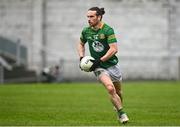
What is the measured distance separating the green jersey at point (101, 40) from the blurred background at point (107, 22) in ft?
94.9

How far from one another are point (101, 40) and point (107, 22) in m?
30.4

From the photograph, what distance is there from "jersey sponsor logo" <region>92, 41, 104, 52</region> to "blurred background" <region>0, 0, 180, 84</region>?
1143 inches

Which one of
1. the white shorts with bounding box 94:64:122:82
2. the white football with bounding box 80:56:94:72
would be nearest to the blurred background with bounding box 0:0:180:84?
the white shorts with bounding box 94:64:122:82

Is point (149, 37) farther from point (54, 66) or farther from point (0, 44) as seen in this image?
point (0, 44)

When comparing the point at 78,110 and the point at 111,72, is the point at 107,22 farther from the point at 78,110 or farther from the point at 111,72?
the point at 111,72

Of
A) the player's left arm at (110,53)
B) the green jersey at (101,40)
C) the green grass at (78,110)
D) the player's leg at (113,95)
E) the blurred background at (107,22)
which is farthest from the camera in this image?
the blurred background at (107,22)

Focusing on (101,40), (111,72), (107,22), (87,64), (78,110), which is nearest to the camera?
(87,64)

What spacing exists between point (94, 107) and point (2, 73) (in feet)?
63.0

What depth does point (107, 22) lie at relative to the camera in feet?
150

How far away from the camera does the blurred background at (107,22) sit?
4516 centimetres

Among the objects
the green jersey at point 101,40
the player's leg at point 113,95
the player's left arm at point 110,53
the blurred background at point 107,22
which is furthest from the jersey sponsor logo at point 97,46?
the blurred background at point 107,22

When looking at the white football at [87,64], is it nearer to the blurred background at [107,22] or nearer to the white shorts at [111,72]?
the white shorts at [111,72]

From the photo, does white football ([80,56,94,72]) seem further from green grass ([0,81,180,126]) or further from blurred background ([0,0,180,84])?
blurred background ([0,0,180,84])

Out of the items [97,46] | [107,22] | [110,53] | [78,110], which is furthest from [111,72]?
[107,22]
